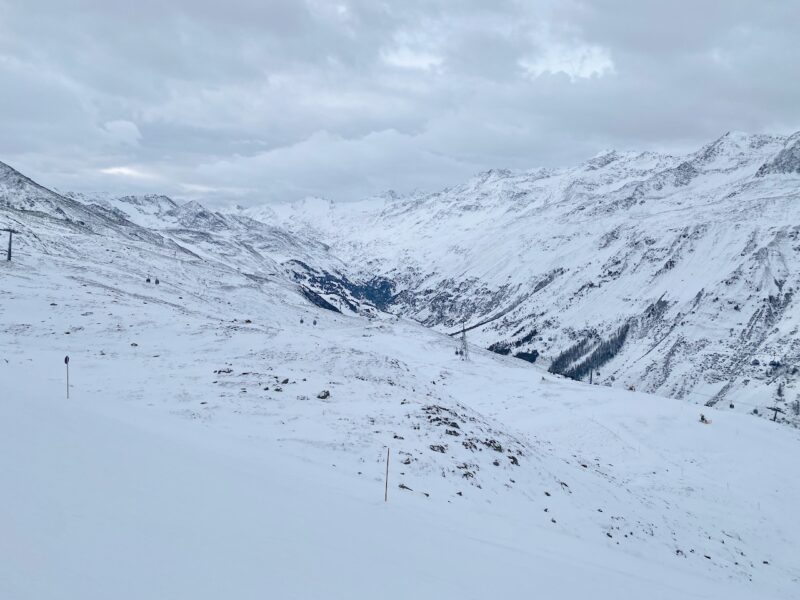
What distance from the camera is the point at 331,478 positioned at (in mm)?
15688

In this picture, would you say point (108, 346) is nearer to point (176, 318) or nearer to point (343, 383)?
point (176, 318)

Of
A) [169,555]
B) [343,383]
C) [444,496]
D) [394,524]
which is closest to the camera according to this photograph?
[169,555]

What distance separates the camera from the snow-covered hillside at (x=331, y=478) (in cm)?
782

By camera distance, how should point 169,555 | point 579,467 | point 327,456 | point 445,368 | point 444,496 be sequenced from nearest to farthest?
point 169,555, point 444,496, point 327,456, point 579,467, point 445,368

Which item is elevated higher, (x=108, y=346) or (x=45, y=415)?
(x=45, y=415)

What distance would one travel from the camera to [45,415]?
1331cm

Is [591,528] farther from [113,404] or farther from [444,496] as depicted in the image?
[113,404]

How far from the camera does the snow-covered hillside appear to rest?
7.82 m

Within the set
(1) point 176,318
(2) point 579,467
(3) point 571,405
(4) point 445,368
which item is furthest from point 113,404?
(4) point 445,368

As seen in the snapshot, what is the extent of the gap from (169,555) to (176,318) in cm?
4765

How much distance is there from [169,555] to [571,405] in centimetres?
4598

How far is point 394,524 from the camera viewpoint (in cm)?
1211

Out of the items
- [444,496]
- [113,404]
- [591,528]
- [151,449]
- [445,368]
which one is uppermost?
[151,449]

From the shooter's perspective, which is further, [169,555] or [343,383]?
[343,383]
